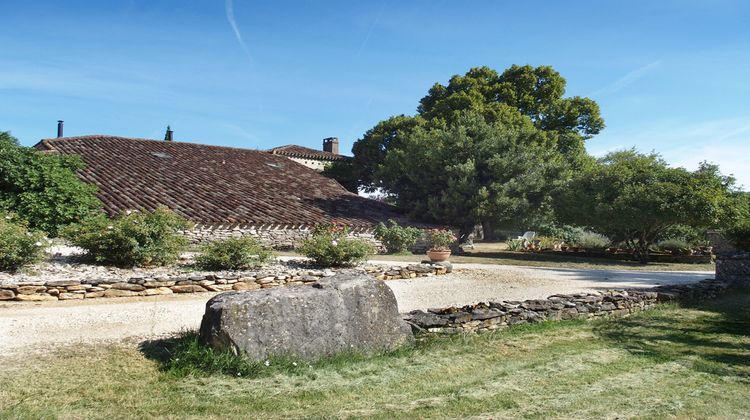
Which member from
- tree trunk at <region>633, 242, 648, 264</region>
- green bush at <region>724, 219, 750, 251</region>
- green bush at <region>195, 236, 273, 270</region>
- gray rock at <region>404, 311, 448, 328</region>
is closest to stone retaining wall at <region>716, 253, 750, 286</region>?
green bush at <region>724, 219, 750, 251</region>

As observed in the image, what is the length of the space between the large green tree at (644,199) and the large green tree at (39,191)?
58.8 ft

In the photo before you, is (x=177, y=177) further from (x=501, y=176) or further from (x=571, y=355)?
(x=571, y=355)

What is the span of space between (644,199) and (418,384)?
686 inches

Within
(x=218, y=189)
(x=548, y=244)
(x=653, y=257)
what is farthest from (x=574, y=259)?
(x=218, y=189)

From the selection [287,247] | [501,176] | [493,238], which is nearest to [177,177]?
[287,247]

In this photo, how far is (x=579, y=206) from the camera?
2239cm

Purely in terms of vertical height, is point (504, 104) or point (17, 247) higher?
point (504, 104)

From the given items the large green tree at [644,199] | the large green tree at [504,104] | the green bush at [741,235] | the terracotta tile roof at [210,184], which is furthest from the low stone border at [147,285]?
the large green tree at [504,104]

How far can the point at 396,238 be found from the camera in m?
20.4

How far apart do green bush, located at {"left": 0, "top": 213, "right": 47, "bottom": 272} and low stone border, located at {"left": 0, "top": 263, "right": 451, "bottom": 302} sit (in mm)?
1197

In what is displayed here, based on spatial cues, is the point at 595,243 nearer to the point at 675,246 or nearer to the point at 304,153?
the point at 675,246

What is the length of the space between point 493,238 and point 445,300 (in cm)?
2776

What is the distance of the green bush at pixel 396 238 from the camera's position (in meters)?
20.4

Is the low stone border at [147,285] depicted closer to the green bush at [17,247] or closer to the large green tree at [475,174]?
the green bush at [17,247]
